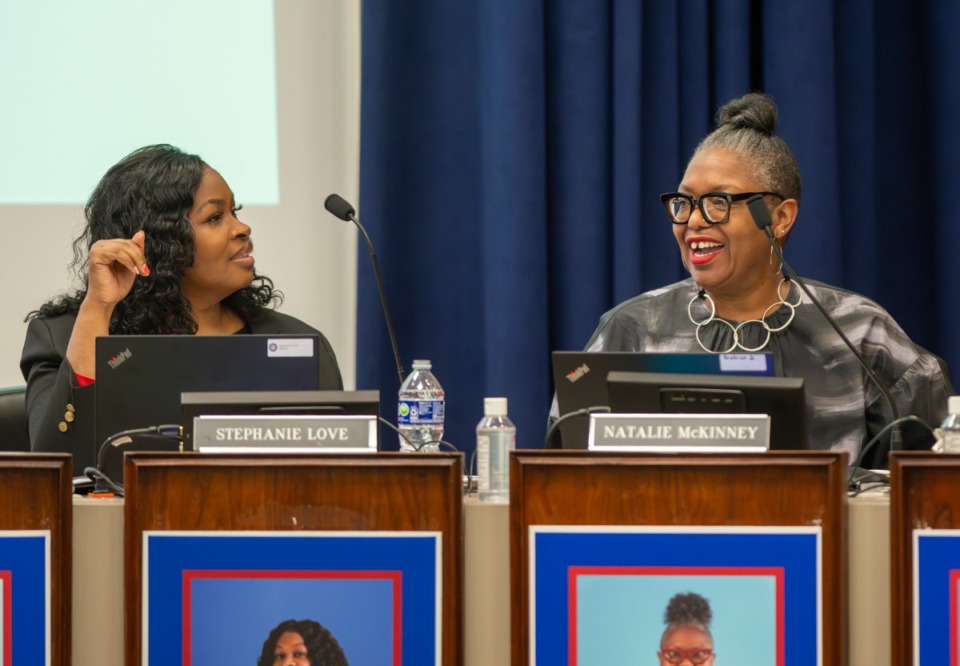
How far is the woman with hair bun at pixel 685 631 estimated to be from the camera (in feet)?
3.92

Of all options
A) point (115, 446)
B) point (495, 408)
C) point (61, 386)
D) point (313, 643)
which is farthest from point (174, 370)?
point (313, 643)

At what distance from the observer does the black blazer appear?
195cm

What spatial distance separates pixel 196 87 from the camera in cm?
319

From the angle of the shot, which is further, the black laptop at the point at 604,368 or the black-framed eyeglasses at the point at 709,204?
the black-framed eyeglasses at the point at 709,204

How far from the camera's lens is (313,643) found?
1.22 metres

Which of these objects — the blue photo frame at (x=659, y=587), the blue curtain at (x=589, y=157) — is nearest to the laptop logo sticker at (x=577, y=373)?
the blue photo frame at (x=659, y=587)

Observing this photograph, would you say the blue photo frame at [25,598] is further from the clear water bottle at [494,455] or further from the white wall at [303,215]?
the white wall at [303,215]

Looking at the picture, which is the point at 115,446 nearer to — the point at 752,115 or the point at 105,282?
the point at 105,282

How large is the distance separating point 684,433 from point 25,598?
0.74 m

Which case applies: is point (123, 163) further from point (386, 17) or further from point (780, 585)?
point (780, 585)

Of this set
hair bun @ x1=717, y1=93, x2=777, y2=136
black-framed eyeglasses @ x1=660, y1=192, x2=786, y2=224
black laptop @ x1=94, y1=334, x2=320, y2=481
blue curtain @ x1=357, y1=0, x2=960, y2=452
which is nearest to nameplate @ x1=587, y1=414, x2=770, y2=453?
black laptop @ x1=94, y1=334, x2=320, y2=481

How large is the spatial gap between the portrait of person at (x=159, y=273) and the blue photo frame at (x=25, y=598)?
0.95m

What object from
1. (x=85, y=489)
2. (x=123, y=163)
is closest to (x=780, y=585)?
(x=85, y=489)

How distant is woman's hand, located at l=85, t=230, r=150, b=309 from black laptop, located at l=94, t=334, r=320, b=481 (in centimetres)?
49
